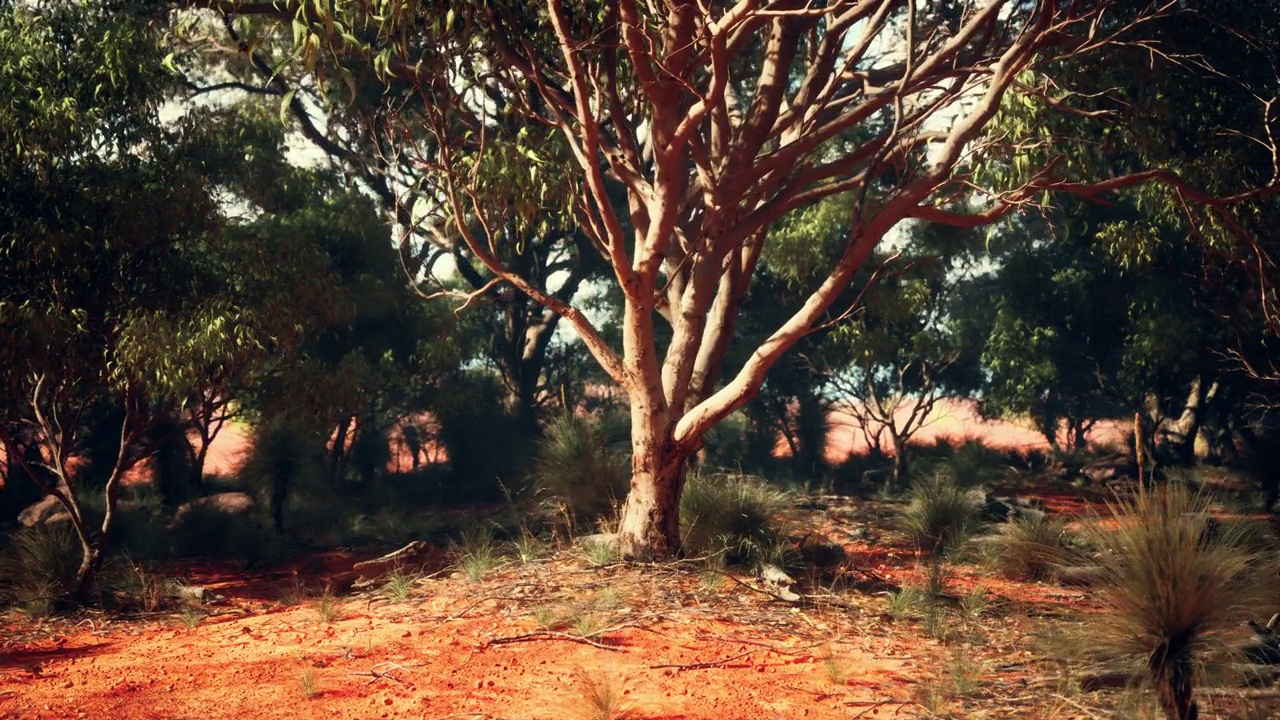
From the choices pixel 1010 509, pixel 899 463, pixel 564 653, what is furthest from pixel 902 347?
pixel 564 653

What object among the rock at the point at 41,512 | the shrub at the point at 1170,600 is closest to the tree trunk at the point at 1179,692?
the shrub at the point at 1170,600

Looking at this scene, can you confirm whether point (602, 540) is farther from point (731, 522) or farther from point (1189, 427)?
point (1189, 427)

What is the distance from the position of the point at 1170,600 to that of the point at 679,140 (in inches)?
216

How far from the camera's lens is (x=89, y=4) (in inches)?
460

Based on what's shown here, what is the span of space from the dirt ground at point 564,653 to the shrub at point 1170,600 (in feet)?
1.89

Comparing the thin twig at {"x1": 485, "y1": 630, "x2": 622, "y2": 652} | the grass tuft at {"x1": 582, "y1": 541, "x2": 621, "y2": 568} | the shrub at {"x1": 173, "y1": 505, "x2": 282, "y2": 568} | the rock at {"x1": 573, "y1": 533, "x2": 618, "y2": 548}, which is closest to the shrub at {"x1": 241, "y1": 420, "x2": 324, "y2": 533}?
the shrub at {"x1": 173, "y1": 505, "x2": 282, "y2": 568}

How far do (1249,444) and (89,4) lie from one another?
17.0 meters

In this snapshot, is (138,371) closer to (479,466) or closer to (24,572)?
(24,572)

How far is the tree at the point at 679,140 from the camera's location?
8742mm

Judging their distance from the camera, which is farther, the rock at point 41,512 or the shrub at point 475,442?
the shrub at point 475,442

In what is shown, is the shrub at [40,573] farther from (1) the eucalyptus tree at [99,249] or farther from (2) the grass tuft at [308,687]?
(2) the grass tuft at [308,687]

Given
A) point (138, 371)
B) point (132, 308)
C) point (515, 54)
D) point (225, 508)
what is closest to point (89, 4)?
point (132, 308)

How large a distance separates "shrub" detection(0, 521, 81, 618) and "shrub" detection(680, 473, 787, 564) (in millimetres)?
6157

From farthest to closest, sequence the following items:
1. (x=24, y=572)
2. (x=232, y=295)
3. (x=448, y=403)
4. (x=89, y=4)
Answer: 1. (x=448, y=403)
2. (x=232, y=295)
3. (x=89, y=4)
4. (x=24, y=572)
